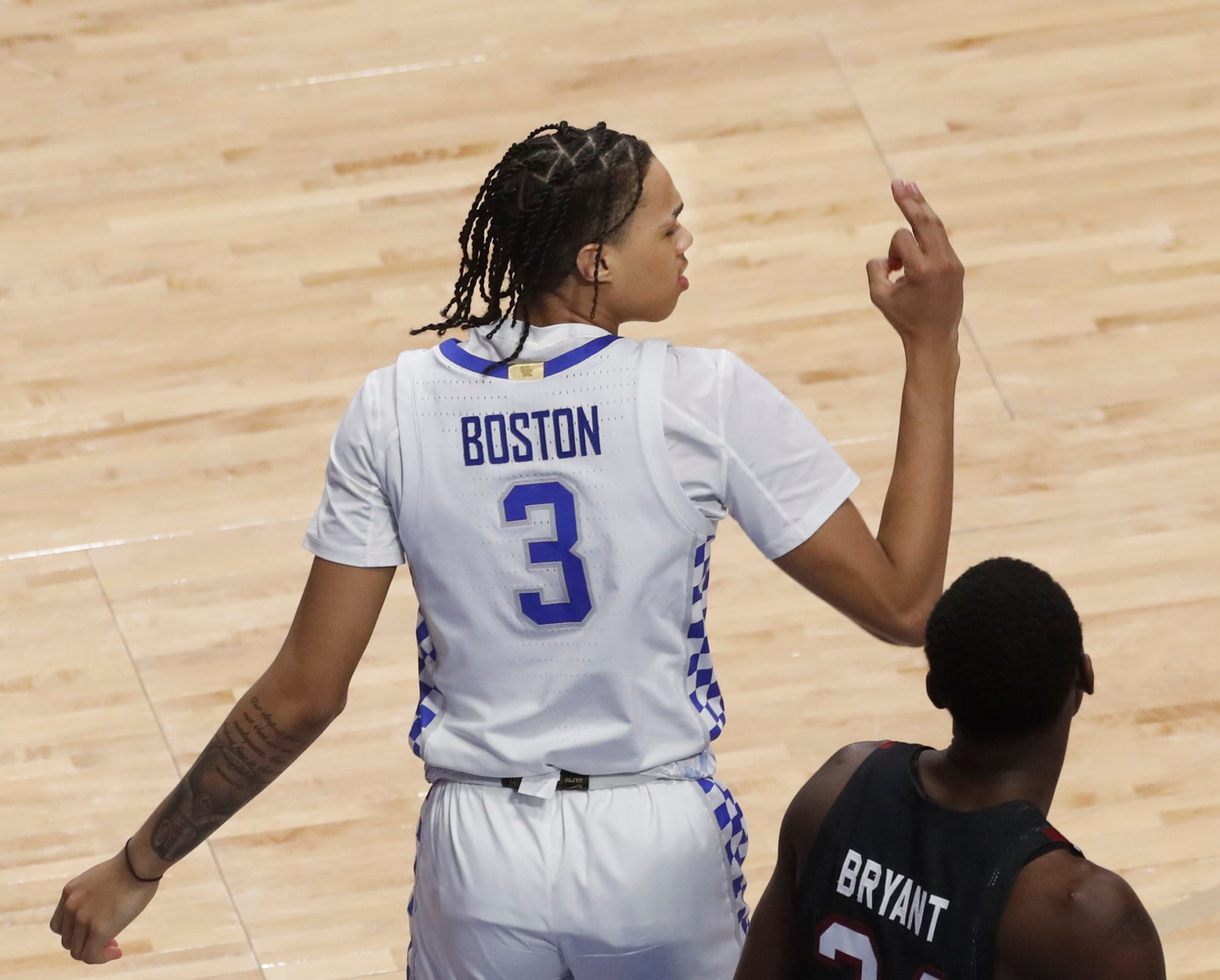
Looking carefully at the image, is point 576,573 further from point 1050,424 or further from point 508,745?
point 1050,424

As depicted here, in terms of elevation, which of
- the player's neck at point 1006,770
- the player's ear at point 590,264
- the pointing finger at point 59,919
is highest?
the player's ear at point 590,264

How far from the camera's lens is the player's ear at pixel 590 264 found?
2.08 metres

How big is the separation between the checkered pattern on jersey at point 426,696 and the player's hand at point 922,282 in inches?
25.5

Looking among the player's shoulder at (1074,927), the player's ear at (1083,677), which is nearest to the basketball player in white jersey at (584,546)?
the player's ear at (1083,677)

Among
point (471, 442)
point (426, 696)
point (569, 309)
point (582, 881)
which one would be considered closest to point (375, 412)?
point (471, 442)

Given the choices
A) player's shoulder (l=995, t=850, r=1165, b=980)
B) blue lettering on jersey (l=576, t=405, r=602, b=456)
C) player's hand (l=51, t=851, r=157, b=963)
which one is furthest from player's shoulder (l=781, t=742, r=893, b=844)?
player's hand (l=51, t=851, r=157, b=963)

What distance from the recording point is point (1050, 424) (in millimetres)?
4352

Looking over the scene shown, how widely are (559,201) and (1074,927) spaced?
928mm

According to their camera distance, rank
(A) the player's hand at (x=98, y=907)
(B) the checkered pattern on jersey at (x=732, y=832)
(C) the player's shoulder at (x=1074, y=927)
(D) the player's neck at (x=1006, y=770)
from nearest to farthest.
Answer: (C) the player's shoulder at (x=1074, y=927) → (D) the player's neck at (x=1006, y=770) → (B) the checkered pattern on jersey at (x=732, y=832) → (A) the player's hand at (x=98, y=907)

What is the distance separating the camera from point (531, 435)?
2.03 metres

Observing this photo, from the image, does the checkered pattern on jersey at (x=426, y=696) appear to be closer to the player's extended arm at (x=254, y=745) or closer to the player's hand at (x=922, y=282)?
the player's extended arm at (x=254, y=745)

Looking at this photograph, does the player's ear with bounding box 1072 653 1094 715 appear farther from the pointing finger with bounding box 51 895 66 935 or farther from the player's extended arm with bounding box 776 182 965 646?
the pointing finger with bounding box 51 895 66 935

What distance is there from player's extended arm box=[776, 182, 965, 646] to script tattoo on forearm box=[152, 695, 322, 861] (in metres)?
0.64

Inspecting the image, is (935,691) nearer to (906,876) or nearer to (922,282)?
(906,876)
